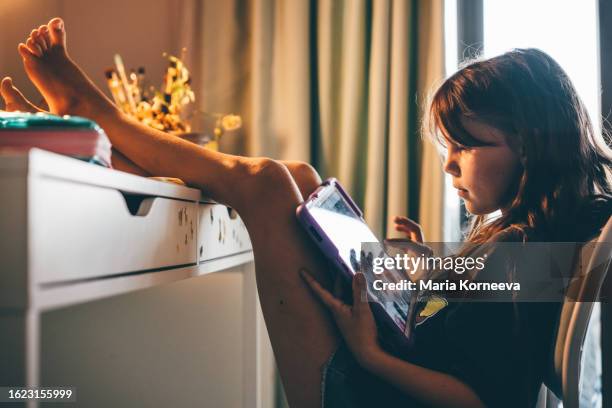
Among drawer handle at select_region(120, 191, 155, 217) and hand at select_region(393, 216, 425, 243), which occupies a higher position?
drawer handle at select_region(120, 191, 155, 217)

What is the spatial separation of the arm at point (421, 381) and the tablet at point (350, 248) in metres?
0.05

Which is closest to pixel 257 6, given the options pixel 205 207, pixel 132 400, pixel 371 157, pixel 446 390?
pixel 371 157

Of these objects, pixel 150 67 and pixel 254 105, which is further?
pixel 150 67

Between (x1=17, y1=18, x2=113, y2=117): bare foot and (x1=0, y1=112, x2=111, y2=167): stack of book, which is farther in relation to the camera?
(x1=17, y1=18, x2=113, y2=117): bare foot

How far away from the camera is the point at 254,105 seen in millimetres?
1725

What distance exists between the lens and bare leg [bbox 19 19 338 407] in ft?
2.58

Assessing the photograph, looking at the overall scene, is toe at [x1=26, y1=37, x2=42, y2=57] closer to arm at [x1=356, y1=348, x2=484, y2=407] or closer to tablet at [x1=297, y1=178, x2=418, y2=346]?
tablet at [x1=297, y1=178, x2=418, y2=346]

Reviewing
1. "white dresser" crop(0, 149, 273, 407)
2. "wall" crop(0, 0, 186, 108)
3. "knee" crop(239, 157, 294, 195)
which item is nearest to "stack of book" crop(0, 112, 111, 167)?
"white dresser" crop(0, 149, 273, 407)

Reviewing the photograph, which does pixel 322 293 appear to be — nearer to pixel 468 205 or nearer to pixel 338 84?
pixel 468 205

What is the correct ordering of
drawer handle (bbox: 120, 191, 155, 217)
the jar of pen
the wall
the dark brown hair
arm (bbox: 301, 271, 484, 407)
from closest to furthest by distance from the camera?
drawer handle (bbox: 120, 191, 155, 217)
arm (bbox: 301, 271, 484, 407)
the dark brown hair
the jar of pen
the wall

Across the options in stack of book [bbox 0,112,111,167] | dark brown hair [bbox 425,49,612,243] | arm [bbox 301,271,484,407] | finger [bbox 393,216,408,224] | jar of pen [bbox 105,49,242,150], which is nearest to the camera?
stack of book [bbox 0,112,111,167]

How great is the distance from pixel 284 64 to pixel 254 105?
0.16 metres

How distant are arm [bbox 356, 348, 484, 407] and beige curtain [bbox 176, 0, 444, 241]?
83cm

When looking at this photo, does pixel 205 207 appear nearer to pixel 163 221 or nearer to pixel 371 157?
pixel 163 221
